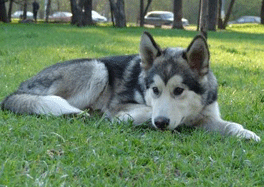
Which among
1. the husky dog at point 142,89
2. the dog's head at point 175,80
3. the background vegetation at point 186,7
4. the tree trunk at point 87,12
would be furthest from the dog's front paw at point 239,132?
the background vegetation at point 186,7

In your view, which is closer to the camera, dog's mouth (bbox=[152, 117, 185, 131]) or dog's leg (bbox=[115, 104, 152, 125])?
dog's mouth (bbox=[152, 117, 185, 131])

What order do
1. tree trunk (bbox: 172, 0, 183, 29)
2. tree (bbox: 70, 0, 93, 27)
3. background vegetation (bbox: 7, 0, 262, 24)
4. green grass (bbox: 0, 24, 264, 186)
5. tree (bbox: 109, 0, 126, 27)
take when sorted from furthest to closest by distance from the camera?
1. background vegetation (bbox: 7, 0, 262, 24)
2. tree trunk (bbox: 172, 0, 183, 29)
3. tree (bbox: 109, 0, 126, 27)
4. tree (bbox: 70, 0, 93, 27)
5. green grass (bbox: 0, 24, 264, 186)

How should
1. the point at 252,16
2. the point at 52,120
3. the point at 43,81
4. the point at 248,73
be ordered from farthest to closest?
the point at 252,16
the point at 248,73
the point at 43,81
the point at 52,120

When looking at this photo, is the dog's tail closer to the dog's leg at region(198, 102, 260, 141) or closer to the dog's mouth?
the dog's mouth

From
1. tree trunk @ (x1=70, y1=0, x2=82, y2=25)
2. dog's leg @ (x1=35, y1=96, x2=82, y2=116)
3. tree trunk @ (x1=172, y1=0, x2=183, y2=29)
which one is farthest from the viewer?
tree trunk @ (x1=172, y1=0, x2=183, y2=29)

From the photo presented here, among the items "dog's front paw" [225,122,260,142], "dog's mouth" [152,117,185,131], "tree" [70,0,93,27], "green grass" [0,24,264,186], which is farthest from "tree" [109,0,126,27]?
"dog's mouth" [152,117,185,131]

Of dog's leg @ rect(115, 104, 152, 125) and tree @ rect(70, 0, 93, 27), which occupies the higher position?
dog's leg @ rect(115, 104, 152, 125)

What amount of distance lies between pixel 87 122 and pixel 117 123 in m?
0.35

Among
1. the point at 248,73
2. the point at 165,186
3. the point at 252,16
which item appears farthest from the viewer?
the point at 252,16

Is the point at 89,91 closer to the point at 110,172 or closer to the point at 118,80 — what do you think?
the point at 118,80

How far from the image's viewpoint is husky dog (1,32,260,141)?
4648 millimetres

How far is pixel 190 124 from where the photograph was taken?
5117 mm

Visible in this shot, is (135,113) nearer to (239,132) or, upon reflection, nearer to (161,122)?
(161,122)

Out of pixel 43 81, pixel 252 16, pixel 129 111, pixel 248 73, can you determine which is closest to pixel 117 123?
pixel 129 111
